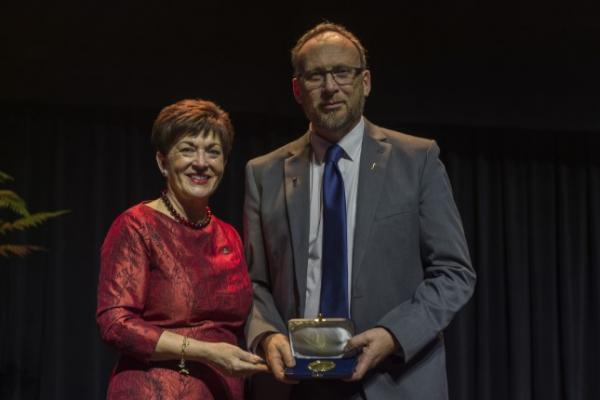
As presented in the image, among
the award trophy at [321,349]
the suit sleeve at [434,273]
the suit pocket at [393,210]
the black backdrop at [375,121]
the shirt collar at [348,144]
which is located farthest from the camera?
the black backdrop at [375,121]

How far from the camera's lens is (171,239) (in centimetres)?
220

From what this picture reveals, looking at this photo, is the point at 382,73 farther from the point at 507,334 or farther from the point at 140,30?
the point at 507,334

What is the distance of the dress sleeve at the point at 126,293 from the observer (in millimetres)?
2055

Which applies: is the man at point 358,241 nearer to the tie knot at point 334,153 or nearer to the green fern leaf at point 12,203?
the tie knot at point 334,153

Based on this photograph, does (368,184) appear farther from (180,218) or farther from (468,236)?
(468,236)

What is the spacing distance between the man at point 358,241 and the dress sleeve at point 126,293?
28 cm

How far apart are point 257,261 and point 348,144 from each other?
39cm

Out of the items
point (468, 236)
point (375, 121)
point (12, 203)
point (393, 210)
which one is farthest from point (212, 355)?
point (468, 236)

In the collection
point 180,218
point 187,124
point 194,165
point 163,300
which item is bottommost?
point 163,300

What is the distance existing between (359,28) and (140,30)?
1.14 meters

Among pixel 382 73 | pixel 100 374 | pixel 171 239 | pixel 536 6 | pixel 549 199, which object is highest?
pixel 536 6

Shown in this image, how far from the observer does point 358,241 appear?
2141 millimetres

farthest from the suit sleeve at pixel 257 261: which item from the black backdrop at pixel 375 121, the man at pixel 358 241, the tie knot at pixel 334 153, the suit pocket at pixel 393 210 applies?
the black backdrop at pixel 375 121

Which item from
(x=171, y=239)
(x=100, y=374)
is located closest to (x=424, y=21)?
(x=100, y=374)
